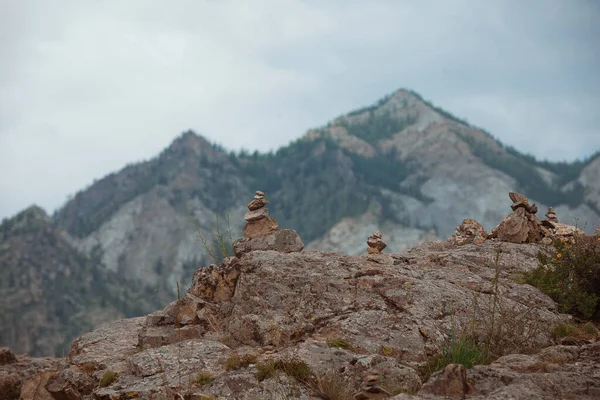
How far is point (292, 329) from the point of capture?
→ 10.9 m

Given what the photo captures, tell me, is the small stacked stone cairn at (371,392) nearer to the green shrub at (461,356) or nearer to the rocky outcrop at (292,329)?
the rocky outcrop at (292,329)

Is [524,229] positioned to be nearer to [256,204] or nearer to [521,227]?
[521,227]

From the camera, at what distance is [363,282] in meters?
12.0

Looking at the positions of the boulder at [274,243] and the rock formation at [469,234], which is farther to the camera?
the rock formation at [469,234]

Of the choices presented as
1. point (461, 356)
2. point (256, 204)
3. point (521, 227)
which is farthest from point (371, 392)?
point (521, 227)

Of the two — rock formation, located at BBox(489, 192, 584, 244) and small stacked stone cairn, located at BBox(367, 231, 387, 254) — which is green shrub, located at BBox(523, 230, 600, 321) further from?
small stacked stone cairn, located at BBox(367, 231, 387, 254)

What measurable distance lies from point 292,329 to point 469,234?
368 inches

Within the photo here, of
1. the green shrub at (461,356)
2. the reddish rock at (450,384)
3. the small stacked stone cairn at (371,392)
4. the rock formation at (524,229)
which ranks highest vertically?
the rock formation at (524,229)

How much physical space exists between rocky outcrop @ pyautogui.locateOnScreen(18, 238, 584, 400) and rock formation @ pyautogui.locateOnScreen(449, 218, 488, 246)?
3183mm

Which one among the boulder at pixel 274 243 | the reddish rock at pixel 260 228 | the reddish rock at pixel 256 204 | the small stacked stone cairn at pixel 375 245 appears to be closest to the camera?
the boulder at pixel 274 243

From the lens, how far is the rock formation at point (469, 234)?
17562 millimetres

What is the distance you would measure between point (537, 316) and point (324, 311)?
4044 mm

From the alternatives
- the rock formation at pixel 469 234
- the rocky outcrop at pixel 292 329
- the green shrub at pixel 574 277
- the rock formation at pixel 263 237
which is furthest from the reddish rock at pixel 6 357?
the green shrub at pixel 574 277

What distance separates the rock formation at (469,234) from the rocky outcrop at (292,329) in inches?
125
